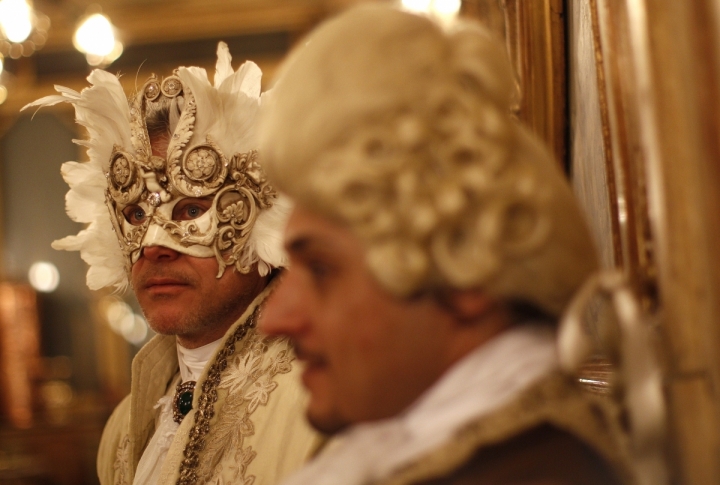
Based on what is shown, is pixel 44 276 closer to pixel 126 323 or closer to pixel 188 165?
pixel 126 323

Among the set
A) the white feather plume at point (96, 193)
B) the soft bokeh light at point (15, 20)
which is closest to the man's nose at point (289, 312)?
the white feather plume at point (96, 193)

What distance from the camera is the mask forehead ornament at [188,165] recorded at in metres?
1.73

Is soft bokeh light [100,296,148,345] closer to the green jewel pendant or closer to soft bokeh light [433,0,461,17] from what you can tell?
soft bokeh light [433,0,461,17]

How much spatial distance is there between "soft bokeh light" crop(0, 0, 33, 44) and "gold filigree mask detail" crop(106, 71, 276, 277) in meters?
3.67

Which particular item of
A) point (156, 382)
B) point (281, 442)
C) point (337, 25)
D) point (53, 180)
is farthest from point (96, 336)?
point (337, 25)

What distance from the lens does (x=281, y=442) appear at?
4.93 feet

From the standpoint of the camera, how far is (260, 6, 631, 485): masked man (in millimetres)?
740

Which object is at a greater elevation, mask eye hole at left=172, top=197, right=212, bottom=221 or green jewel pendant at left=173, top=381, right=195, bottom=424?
mask eye hole at left=172, top=197, right=212, bottom=221

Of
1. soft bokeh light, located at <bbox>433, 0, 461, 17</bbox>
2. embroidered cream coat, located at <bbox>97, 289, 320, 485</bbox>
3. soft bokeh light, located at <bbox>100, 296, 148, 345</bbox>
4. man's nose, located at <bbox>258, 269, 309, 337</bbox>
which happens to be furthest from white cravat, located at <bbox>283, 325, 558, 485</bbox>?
soft bokeh light, located at <bbox>100, 296, 148, 345</bbox>

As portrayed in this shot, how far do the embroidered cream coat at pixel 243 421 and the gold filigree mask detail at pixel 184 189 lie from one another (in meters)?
0.17

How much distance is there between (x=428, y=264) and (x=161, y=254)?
1.08 m

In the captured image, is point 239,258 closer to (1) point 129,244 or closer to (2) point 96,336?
(1) point 129,244

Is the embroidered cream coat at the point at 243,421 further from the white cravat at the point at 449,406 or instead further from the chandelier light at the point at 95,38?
the chandelier light at the point at 95,38

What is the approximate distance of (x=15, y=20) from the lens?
A: 16.2 ft
